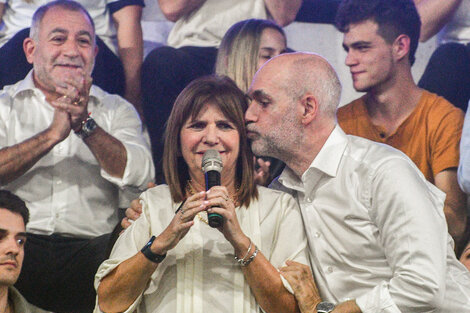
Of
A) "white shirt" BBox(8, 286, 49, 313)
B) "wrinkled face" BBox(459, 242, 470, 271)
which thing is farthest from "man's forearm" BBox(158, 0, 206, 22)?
"wrinkled face" BBox(459, 242, 470, 271)

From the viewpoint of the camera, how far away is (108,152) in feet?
11.0

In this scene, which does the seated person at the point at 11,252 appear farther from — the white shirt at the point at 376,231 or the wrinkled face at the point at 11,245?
the white shirt at the point at 376,231

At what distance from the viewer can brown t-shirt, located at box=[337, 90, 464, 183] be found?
11.1 feet

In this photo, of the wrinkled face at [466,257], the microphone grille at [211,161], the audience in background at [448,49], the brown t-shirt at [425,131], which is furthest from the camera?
the audience in background at [448,49]

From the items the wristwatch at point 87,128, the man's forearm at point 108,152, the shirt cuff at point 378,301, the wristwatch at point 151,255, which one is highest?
the wristwatch at point 87,128

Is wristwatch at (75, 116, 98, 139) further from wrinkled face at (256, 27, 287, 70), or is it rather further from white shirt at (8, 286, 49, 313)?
wrinkled face at (256, 27, 287, 70)

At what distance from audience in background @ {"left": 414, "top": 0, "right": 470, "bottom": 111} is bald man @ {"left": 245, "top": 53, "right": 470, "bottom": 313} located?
798 millimetres

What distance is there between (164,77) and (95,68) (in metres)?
0.31

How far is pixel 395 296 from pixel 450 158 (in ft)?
3.32

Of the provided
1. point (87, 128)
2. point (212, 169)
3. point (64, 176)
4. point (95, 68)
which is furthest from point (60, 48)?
point (212, 169)

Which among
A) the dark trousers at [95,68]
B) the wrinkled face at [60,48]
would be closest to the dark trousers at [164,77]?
the dark trousers at [95,68]

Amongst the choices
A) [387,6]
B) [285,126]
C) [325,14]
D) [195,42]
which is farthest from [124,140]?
[387,6]

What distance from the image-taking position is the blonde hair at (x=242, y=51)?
3537 millimetres

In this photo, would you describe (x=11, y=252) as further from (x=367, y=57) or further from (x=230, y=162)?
(x=367, y=57)
